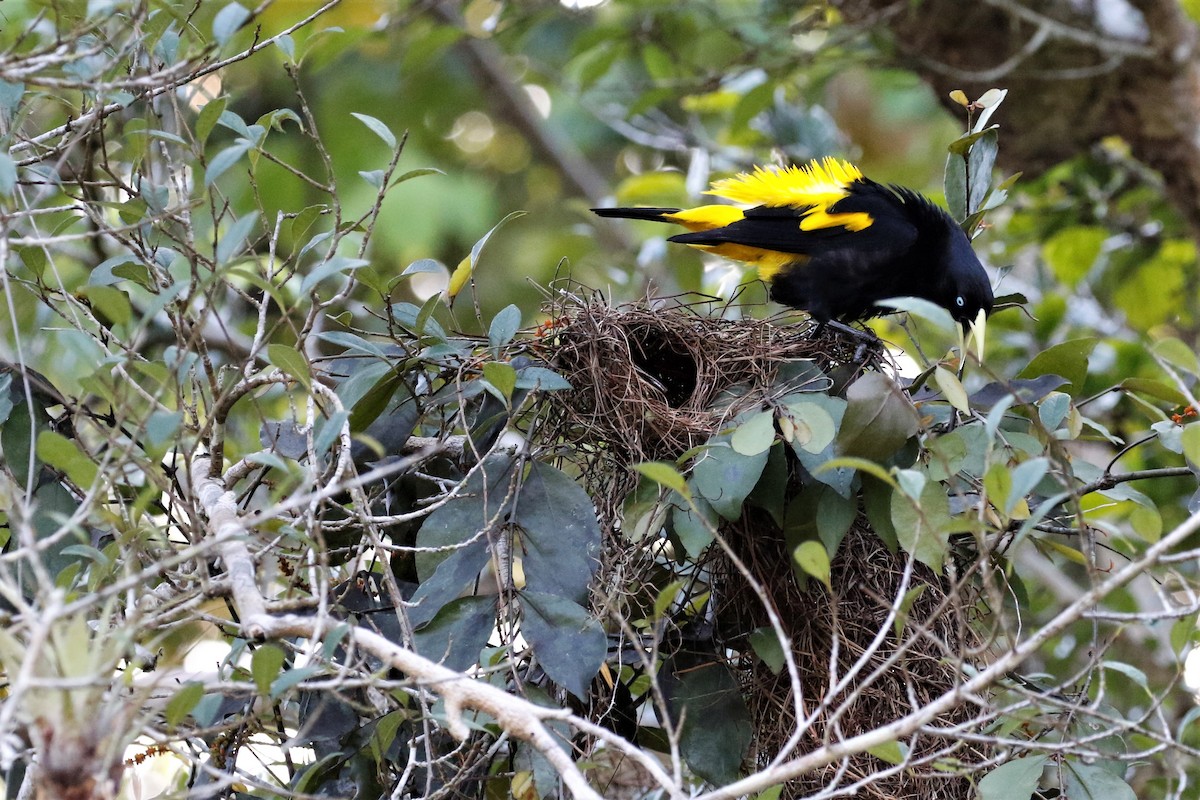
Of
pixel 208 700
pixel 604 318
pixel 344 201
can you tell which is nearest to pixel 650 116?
pixel 344 201

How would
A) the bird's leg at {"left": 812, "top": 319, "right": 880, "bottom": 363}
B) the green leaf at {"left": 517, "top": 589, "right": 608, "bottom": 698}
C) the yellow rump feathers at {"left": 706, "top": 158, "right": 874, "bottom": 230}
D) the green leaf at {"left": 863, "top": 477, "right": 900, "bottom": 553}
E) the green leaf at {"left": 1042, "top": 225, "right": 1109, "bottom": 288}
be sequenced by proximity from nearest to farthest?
the green leaf at {"left": 517, "top": 589, "right": 608, "bottom": 698}, the green leaf at {"left": 863, "top": 477, "right": 900, "bottom": 553}, the bird's leg at {"left": 812, "top": 319, "right": 880, "bottom": 363}, the yellow rump feathers at {"left": 706, "top": 158, "right": 874, "bottom": 230}, the green leaf at {"left": 1042, "top": 225, "right": 1109, "bottom": 288}

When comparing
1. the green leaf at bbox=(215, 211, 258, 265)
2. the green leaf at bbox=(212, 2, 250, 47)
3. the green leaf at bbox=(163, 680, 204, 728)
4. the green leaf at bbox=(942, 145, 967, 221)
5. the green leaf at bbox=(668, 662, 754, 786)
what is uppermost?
the green leaf at bbox=(212, 2, 250, 47)

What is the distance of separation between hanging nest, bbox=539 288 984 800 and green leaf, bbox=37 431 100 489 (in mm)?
820

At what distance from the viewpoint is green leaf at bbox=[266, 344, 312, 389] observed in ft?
5.39

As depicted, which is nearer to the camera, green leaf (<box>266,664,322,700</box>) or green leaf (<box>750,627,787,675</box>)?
green leaf (<box>266,664,322,700</box>)

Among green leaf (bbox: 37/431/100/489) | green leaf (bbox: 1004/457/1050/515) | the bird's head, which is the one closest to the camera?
green leaf (bbox: 1004/457/1050/515)

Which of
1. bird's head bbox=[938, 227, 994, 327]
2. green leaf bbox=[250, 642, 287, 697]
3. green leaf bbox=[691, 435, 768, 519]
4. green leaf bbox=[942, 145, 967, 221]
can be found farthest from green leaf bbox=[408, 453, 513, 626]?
bird's head bbox=[938, 227, 994, 327]

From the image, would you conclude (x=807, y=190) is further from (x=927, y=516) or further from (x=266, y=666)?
(x=266, y=666)

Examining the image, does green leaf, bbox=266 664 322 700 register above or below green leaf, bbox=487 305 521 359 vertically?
above

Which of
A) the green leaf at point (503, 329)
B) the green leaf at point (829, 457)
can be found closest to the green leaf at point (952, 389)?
the green leaf at point (829, 457)

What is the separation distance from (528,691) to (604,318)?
75cm

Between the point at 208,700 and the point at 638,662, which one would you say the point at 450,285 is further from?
the point at 208,700

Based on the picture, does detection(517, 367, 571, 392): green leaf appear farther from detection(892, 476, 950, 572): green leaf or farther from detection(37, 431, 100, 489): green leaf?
detection(37, 431, 100, 489): green leaf

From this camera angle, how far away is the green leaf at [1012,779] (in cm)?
172
